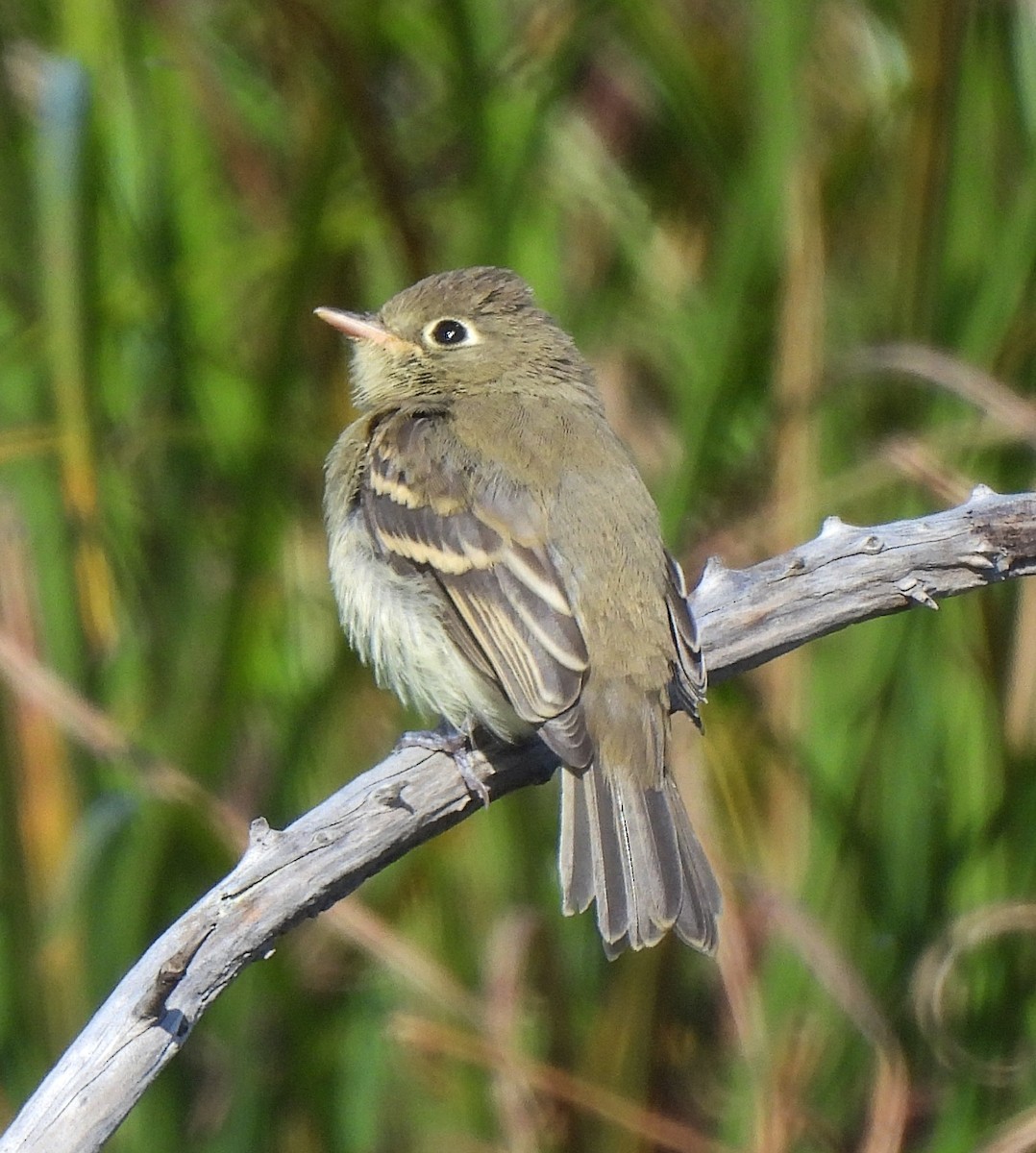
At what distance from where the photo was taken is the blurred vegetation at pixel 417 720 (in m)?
3.85

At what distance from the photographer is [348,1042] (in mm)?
4199

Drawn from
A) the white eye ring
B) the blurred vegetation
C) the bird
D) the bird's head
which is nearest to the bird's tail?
the bird

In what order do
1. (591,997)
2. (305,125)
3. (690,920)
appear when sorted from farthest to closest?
(305,125) → (591,997) → (690,920)

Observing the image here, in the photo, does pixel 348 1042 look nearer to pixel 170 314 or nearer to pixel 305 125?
pixel 170 314

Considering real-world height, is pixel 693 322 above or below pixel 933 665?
above

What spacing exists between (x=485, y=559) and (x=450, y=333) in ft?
2.82

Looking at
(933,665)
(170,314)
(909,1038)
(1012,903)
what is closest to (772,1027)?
(909,1038)

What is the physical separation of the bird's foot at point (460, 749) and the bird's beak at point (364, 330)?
3.53ft

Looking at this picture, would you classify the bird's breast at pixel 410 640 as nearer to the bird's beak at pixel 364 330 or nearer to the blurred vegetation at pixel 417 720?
the blurred vegetation at pixel 417 720

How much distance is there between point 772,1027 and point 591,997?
44 centimetres

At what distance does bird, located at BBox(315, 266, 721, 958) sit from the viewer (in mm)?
3285

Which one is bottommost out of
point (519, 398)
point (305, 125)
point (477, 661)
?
point (477, 661)

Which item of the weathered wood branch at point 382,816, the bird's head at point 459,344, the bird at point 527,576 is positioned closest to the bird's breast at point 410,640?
the bird at point 527,576

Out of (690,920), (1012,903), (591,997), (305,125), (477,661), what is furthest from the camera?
(305,125)
